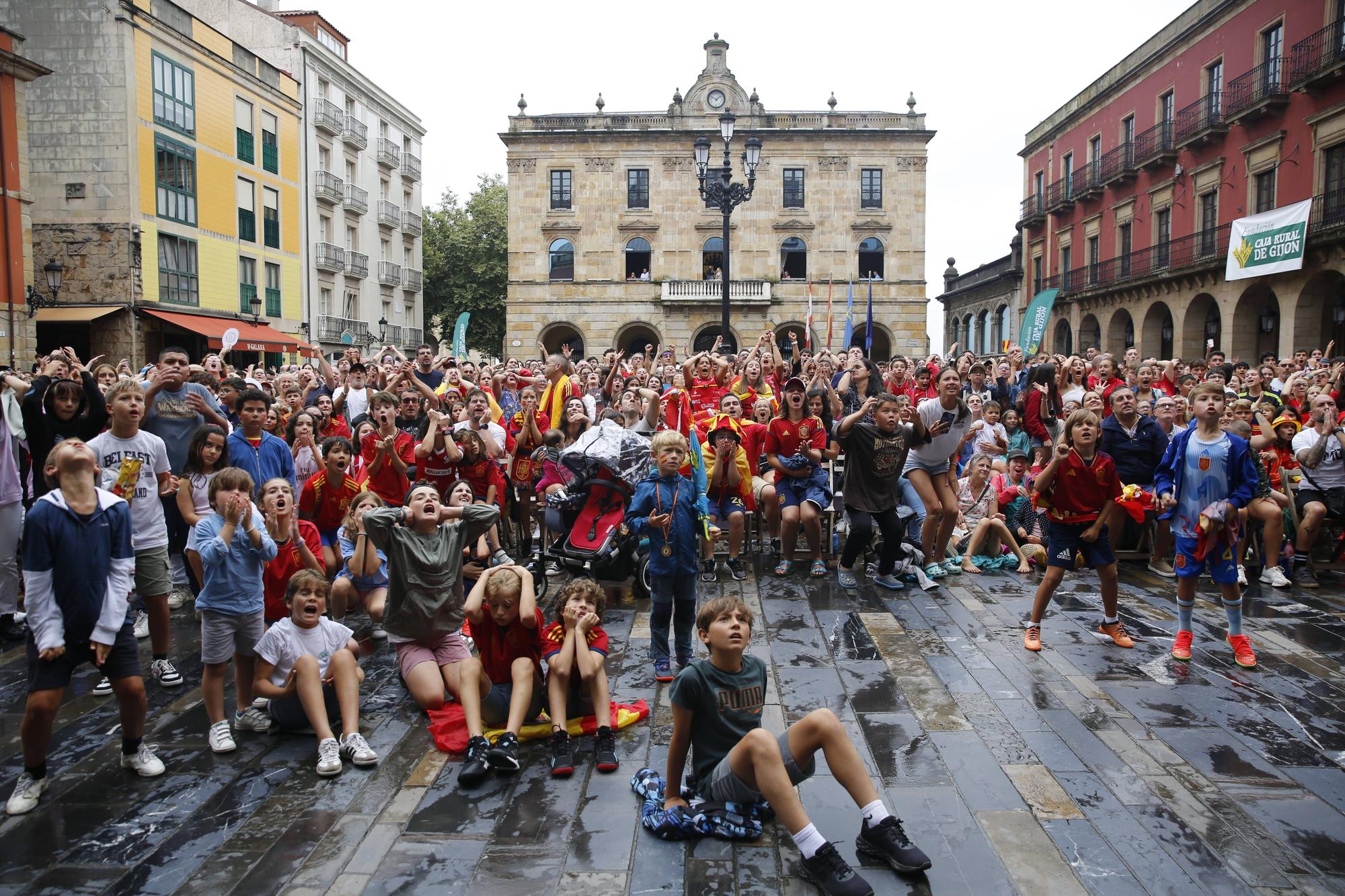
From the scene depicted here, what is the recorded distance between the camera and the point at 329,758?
14.9ft

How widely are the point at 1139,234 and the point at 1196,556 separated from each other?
1034 inches

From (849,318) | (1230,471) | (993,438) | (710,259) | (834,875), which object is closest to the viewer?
(834,875)

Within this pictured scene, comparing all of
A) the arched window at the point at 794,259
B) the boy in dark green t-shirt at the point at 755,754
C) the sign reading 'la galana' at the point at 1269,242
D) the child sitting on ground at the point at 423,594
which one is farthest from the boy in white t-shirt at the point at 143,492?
the arched window at the point at 794,259

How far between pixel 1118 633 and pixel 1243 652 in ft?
2.52

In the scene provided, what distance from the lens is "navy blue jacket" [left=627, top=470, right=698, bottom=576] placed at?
231 inches

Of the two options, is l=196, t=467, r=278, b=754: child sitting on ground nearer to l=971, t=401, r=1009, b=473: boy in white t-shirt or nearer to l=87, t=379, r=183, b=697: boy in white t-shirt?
l=87, t=379, r=183, b=697: boy in white t-shirt

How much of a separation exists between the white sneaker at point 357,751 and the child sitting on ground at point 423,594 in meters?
0.47

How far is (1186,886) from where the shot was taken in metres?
3.48

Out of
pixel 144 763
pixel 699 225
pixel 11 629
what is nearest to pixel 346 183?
pixel 699 225

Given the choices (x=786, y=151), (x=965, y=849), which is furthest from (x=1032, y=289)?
(x=965, y=849)

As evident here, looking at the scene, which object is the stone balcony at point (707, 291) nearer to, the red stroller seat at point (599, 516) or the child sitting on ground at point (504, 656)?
the red stroller seat at point (599, 516)

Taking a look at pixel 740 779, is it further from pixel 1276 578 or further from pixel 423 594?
pixel 1276 578

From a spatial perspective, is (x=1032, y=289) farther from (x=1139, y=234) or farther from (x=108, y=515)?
(x=108, y=515)

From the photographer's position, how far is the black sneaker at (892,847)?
3576 millimetres
